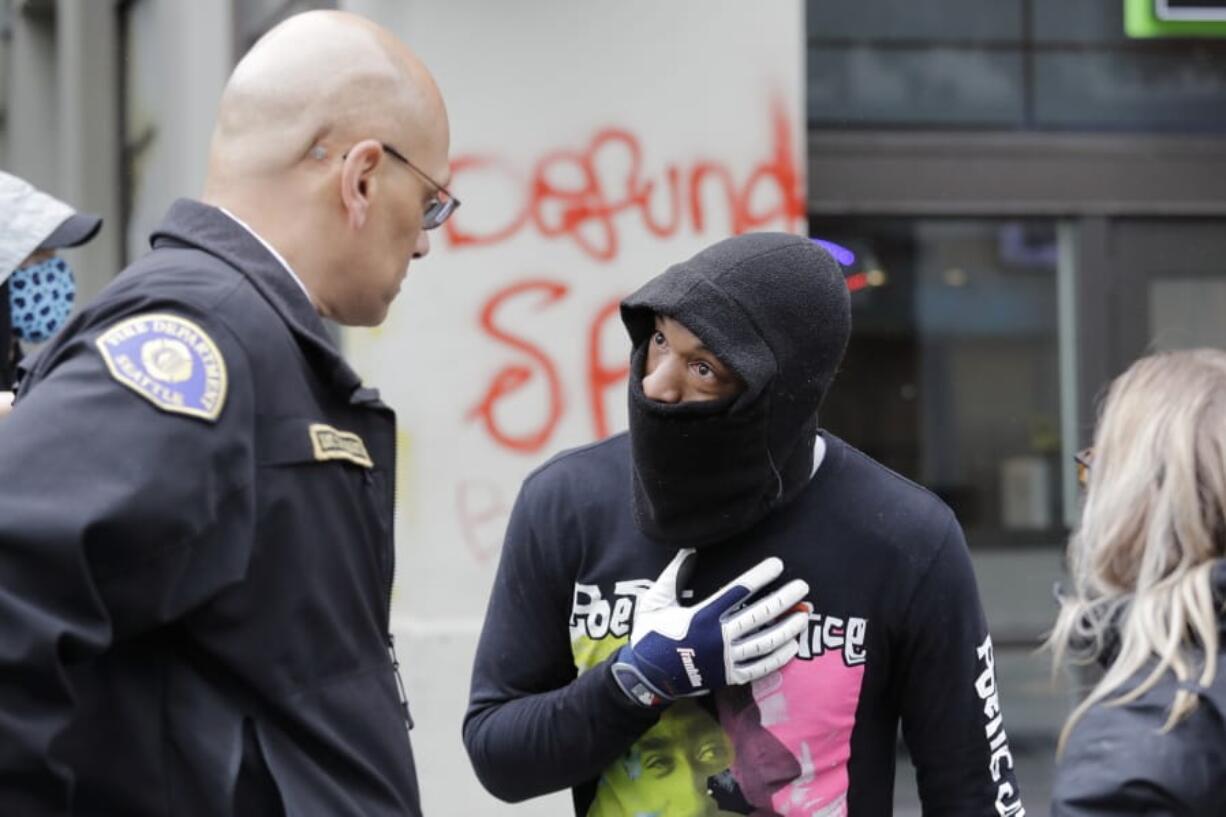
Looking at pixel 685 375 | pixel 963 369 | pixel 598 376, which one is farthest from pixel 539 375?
pixel 685 375

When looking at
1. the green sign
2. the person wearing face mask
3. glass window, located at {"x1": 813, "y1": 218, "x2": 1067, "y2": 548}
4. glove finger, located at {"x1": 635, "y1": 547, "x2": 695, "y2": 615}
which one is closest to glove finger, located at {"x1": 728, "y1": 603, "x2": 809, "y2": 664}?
glove finger, located at {"x1": 635, "y1": 547, "x2": 695, "y2": 615}

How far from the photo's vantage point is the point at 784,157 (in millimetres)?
6109

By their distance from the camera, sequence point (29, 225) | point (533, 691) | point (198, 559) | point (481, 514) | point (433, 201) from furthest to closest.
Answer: point (481, 514)
point (29, 225)
point (533, 691)
point (433, 201)
point (198, 559)

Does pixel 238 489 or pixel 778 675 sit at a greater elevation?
pixel 238 489

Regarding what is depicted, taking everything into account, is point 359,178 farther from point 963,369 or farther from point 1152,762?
point 963,369

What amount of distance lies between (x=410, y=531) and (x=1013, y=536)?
2.26m

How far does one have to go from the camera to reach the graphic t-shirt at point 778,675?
2.53 metres

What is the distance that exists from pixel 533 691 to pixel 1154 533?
0.94 metres

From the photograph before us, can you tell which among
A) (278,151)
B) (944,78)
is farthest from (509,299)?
(278,151)

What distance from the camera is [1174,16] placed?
6.39m

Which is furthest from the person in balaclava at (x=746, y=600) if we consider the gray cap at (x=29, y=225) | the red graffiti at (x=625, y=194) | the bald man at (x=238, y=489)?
the red graffiti at (x=625, y=194)

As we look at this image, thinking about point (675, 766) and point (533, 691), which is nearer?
point (675, 766)

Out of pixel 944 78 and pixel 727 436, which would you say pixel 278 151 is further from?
pixel 944 78

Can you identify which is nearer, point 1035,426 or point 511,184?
point 511,184
